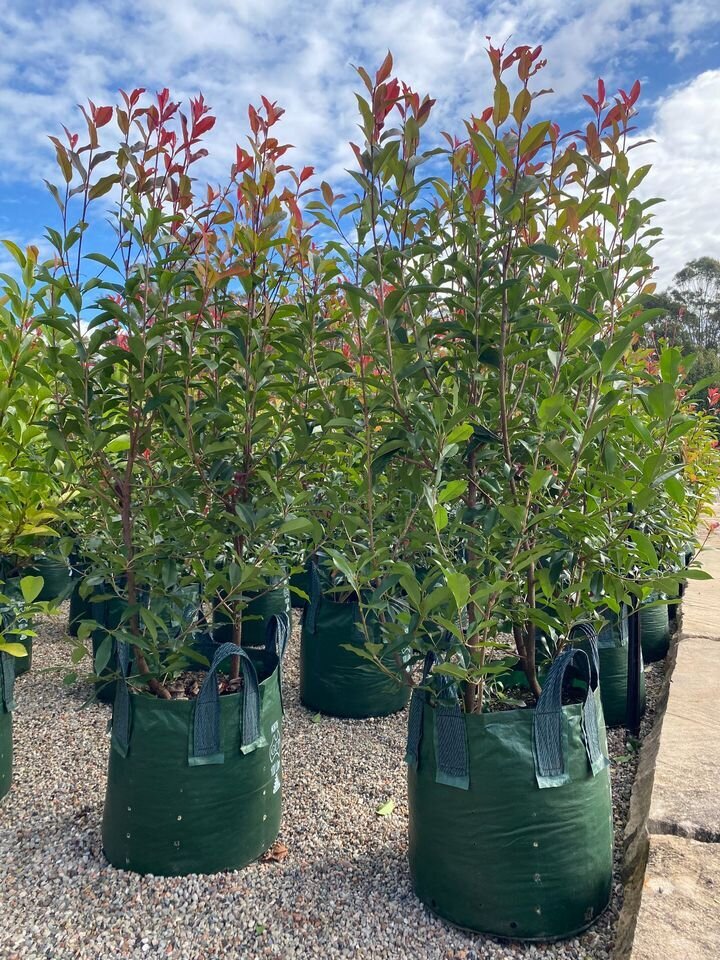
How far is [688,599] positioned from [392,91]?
165 inches

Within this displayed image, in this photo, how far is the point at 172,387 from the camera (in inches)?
75.3

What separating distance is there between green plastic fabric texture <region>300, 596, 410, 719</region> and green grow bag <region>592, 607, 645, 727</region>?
86cm

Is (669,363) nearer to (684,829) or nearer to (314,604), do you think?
(684,829)

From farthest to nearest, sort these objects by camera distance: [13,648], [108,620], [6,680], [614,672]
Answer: [108,620] → [614,672] → [6,680] → [13,648]

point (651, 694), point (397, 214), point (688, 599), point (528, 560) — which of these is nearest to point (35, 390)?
point (397, 214)

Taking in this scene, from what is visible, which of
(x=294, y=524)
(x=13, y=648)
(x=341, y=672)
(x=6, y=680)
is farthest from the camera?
(x=341, y=672)

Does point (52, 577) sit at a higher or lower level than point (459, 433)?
lower

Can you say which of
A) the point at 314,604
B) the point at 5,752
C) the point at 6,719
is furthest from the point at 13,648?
the point at 314,604

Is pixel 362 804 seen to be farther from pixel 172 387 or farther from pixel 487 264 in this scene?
pixel 487 264

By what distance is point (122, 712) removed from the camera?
82.3 inches

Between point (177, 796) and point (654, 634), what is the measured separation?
9.38 ft

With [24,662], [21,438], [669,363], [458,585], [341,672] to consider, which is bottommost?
[24,662]

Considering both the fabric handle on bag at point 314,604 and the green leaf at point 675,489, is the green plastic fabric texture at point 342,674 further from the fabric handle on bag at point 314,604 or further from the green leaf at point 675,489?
the green leaf at point 675,489

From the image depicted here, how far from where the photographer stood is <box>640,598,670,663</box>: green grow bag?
3.93 meters
